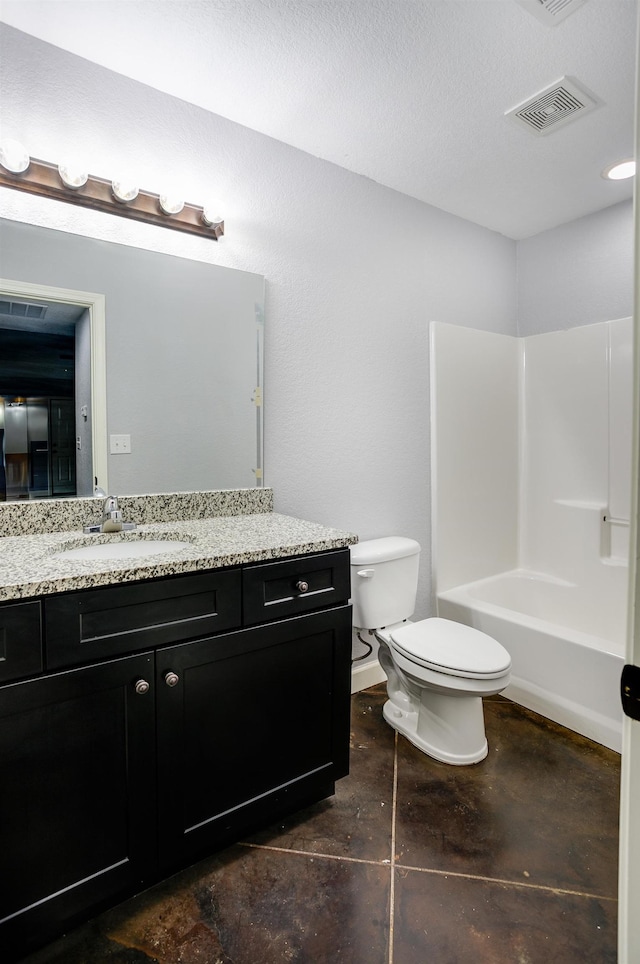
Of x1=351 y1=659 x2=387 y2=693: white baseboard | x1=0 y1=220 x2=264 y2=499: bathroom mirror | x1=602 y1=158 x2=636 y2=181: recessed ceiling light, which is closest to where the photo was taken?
x1=0 y1=220 x2=264 y2=499: bathroom mirror

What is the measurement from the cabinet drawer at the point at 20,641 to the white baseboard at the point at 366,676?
1.62 m

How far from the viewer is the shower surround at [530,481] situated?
2.58 meters

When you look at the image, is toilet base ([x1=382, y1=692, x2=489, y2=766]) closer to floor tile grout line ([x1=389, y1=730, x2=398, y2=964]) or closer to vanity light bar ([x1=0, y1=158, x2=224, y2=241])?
floor tile grout line ([x1=389, y1=730, x2=398, y2=964])

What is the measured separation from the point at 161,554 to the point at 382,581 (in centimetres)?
107

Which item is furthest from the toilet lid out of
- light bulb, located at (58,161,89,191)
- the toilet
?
light bulb, located at (58,161,89,191)

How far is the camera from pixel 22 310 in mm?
1563

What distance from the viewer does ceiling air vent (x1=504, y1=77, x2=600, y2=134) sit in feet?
5.76

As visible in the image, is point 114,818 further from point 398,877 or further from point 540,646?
point 540,646

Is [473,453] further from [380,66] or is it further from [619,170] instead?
[380,66]

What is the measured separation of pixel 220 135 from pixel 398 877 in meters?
2.56

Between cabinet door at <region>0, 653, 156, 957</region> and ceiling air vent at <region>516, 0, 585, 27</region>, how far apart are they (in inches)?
80.5

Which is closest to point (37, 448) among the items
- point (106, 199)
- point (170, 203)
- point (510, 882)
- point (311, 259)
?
point (106, 199)

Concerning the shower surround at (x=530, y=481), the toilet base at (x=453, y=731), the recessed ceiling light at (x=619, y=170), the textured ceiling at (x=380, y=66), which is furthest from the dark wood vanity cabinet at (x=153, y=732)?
the recessed ceiling light at (x=619, y=170)

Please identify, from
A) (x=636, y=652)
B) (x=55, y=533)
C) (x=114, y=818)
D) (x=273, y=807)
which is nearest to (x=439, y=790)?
(x=273, y=807)
